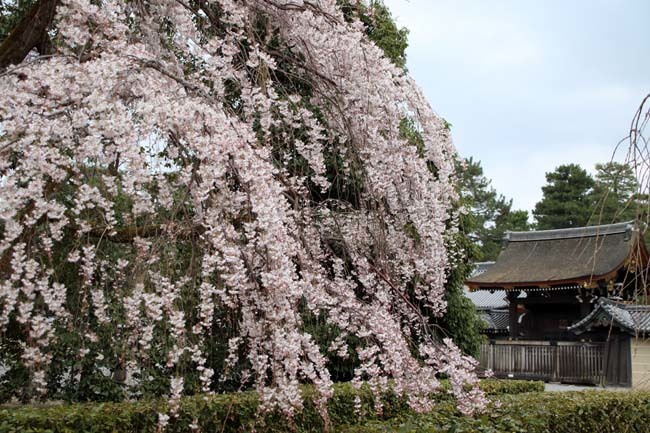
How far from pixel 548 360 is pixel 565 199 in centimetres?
1364

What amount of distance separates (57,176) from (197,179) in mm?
563

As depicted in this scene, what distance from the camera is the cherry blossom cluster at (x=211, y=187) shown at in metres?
2.38

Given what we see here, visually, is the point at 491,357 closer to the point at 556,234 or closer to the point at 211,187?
the point at 556,234

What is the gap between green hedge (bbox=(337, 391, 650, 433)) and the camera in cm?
344

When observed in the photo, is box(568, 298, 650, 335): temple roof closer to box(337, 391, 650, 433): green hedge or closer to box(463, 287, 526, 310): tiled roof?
box(463, 287, 526, 310): tiled roof

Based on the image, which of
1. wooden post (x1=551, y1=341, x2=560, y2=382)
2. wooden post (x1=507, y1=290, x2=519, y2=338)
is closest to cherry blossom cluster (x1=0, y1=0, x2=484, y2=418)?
wooden post (x1=551, y1=341, x2=560, y2=382)

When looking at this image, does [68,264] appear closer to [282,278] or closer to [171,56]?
[171,56]

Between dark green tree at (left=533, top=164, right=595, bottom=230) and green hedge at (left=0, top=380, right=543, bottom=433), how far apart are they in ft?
70.8

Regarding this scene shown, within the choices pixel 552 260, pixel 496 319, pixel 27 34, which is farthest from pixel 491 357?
pixel 27 34

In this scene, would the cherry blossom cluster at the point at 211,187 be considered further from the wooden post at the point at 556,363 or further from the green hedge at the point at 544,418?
the wooden post at the point at 556,363

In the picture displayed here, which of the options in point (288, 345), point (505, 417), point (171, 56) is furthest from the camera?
point (505, 417)

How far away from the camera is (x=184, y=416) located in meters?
3.71

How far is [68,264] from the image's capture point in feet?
12.8

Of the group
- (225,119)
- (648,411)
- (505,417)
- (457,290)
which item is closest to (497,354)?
(457,290)
